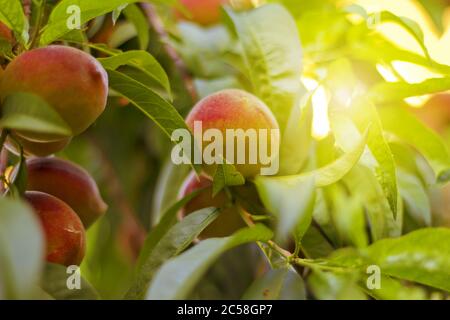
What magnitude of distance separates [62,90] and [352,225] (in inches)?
11.7

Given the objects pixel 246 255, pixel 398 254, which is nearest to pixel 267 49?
pixel 398 254

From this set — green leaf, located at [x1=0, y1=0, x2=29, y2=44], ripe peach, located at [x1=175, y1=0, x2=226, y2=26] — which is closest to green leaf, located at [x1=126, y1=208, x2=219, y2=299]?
green leaf, located at [x1=0, y1=0, x2=29, y2=44]

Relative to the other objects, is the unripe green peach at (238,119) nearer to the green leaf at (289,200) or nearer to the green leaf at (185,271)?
the green leaf at (289,200)

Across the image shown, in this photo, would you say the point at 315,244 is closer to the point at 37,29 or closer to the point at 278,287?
the point at 278,287

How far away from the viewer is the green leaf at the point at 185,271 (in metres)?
0.53

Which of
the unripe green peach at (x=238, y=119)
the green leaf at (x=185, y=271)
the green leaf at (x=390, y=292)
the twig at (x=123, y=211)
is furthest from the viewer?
the twig at (x=123, y=211)

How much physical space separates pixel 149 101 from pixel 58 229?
0.46ft

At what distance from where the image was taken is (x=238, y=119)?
76 cm

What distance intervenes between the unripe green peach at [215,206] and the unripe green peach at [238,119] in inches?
1.7

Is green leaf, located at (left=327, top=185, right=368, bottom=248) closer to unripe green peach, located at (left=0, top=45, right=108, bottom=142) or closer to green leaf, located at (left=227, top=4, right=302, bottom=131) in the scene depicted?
green leaf, located at (left=227, top=4, right=302, bottom=131)

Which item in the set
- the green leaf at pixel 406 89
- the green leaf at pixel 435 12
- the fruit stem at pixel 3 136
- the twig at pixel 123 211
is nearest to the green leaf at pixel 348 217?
the green leaf at pixel 406 89

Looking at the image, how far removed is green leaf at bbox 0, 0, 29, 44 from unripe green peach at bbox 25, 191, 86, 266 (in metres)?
0.15

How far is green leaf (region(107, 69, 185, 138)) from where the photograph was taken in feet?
2.27

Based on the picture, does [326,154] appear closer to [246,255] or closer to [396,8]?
[246,255]
